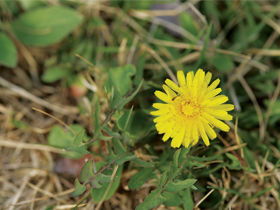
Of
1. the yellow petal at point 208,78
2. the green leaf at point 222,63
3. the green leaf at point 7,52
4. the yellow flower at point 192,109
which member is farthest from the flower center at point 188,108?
the green leaf at point 7,52

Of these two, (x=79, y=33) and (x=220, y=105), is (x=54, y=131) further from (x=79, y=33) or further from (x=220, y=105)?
(x=220, y=105)

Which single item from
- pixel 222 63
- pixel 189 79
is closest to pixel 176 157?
pixel 189 79

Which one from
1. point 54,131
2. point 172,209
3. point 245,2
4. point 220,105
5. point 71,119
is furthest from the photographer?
point 245,2

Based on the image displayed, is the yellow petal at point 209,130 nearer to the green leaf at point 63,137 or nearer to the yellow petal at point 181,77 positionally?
the yellow petal at point 181,77

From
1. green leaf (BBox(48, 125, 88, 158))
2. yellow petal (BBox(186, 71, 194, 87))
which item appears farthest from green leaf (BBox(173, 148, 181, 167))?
green leaf (BBox(48, 125, 88, 158))

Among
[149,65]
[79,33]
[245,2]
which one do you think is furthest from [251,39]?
[79,33]

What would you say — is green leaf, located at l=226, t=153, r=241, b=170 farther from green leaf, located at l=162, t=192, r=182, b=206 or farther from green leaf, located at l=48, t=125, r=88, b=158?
green leaf, located at l=48, t=125, r=88, b=158

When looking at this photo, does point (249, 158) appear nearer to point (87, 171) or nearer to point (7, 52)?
point (87, 171)
